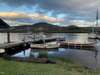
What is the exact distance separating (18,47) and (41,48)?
542 centimetres

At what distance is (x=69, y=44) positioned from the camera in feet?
188

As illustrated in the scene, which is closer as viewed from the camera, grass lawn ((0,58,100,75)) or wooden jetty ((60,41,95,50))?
grass lawn ((0,58,100,75))

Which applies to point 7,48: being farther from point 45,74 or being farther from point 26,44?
point 45,74

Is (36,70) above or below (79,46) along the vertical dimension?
above

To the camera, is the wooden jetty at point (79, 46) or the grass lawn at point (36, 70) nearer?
the grass lawn at point (36, 70)

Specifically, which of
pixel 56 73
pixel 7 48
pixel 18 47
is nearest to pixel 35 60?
pixel 56 73

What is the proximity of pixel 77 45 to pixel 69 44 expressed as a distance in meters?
2.37

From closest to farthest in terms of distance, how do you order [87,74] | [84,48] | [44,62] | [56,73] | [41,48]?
[56,73] < [87,74] < [44,62] < [41,48] < [84,48]

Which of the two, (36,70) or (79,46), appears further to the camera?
(79,46)

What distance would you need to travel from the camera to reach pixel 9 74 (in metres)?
15.3

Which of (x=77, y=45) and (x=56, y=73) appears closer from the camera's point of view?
(x=56, y=73)

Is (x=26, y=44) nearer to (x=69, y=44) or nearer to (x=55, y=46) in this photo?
(x=55, y=46)

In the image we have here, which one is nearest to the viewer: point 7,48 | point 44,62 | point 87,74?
point 87,74

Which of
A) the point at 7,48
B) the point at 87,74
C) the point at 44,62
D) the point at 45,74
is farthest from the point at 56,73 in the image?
the point at 7,48
